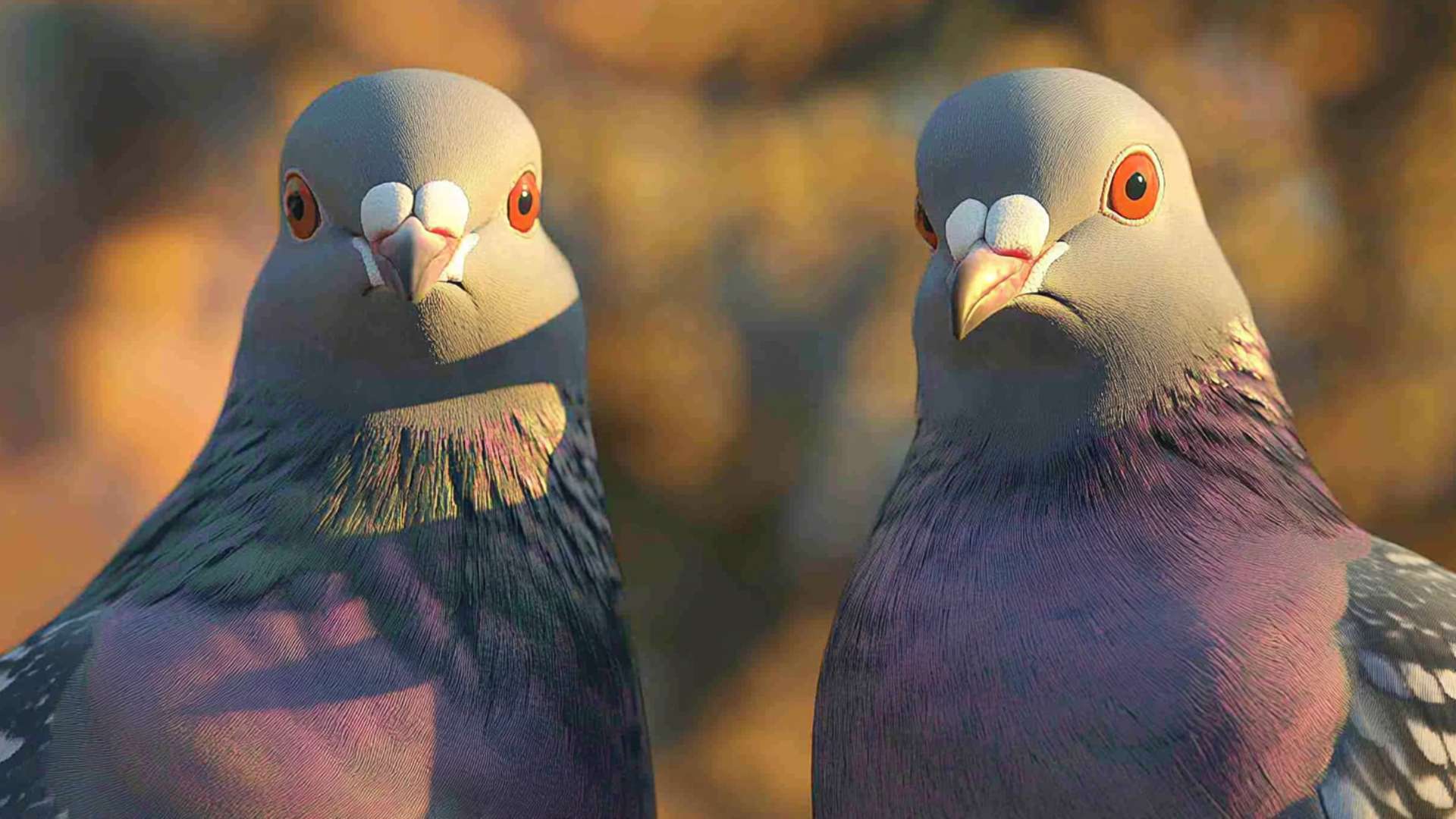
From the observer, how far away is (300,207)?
2.63 meters

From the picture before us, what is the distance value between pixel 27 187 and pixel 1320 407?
12.3 feet


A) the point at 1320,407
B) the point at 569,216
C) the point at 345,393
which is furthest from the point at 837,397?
the point at 345,393

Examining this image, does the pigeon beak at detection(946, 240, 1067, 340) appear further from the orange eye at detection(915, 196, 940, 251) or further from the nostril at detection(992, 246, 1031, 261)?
the orange eye at detection(915, 196, 940, 251)

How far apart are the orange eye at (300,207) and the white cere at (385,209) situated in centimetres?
20

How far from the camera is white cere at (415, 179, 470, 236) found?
2432 mm

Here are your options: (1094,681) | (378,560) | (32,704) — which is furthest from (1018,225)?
(32,704)

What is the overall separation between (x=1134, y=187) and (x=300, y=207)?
1447 mm

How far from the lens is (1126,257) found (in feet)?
7.71

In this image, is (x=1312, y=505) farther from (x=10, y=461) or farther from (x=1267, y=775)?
(x=10, y=461)

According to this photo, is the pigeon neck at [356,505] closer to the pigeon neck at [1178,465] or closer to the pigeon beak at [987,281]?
the pigeon neck at [1178,465]

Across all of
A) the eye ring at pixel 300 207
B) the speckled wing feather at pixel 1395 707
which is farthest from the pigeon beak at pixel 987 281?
the eye ring at pixel 300 207

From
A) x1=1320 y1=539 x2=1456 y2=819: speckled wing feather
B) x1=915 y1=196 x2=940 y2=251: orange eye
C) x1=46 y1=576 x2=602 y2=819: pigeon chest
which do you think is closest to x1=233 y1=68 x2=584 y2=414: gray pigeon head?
x1=46 y1=576 x2=602 y2=819: pigeon chest

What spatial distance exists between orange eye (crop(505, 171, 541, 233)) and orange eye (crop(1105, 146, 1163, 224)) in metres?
1.04

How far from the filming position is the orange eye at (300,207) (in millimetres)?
2607
